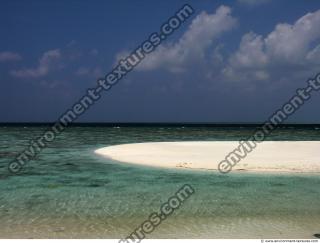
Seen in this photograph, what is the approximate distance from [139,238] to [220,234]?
6.58 ft

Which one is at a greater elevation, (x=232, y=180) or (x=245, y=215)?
(x=232, y=180)

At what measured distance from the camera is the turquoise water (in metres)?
10.2

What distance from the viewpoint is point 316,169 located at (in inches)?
834

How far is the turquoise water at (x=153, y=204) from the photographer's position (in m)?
10.2

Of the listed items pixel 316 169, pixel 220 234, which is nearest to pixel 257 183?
pixel 316 169

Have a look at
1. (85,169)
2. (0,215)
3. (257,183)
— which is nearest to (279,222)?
(257,183)

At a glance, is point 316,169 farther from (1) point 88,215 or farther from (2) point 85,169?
(1) point 88,215

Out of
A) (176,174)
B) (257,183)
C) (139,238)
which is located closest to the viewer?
(139,238)

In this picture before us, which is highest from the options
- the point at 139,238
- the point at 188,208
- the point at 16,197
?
the point at 16,197

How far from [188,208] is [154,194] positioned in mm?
2521

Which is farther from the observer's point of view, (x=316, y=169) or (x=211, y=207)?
(x=316, y=169)

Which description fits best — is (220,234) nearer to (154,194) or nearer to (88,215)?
(88,215)

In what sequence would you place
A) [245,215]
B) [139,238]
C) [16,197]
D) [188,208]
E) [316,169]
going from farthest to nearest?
[316,169] < [16,197] < [188,208] < [245,215] < [139,238]

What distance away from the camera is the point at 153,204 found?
13.2 metres
